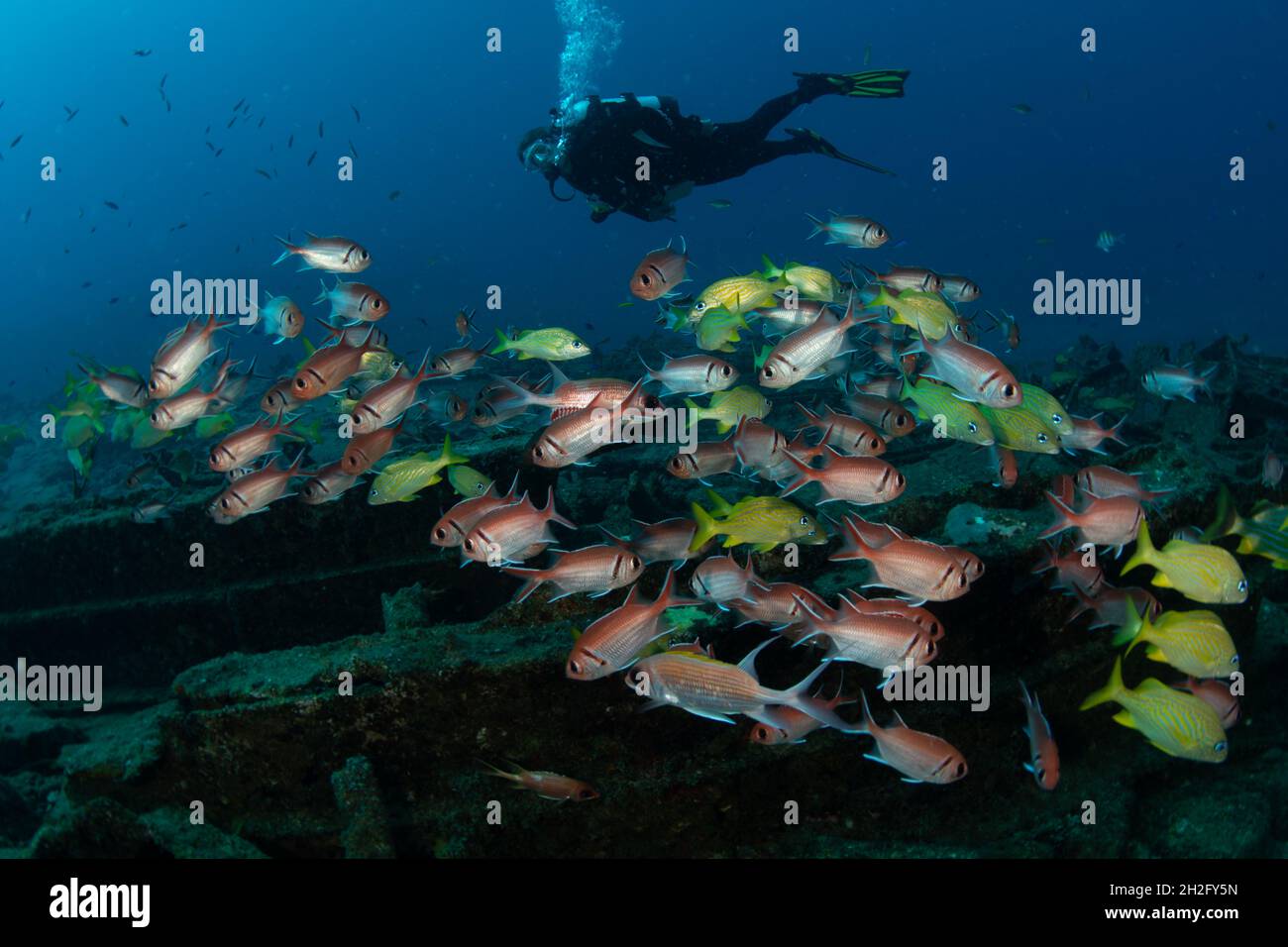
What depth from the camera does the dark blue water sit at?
413 ft

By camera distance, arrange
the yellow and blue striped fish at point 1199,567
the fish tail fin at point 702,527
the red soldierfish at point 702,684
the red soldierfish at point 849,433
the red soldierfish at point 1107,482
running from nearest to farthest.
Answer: the red soldierfish at point 702,684, the yellow and blue striped fish at point 1199,567, the fish tail fin at point 702,527, the red soldierfish at point 1107,482, the red soldierfish at point 849,433

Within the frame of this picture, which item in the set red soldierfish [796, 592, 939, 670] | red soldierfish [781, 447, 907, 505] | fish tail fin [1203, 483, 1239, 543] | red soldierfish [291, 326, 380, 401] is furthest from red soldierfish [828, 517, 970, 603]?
red soldierfish [291, 326, 380, 401]

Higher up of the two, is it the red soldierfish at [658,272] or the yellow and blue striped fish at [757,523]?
the red soldierfish at [658,272]

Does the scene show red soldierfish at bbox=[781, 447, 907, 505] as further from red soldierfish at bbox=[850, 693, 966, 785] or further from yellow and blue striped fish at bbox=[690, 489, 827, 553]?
red soldierfish at bbox=[850, 693, 966, 785]

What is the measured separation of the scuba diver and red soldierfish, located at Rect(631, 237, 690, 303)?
7.10 metres

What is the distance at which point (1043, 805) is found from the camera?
4500 mm

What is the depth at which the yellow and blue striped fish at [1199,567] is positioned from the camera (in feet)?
12.7

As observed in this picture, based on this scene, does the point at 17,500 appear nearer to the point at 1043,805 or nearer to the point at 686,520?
the point at 686,520

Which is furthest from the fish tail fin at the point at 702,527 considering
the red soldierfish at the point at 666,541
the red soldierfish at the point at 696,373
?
the red soldierfish at the point at 696,373

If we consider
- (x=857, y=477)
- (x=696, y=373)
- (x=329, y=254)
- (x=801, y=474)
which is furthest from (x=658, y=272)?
(x=329, y=254)

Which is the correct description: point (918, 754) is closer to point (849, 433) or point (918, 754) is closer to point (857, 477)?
point (857, 477)

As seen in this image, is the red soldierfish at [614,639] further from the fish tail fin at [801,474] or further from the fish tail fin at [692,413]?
the fish tail fin at [692,413]

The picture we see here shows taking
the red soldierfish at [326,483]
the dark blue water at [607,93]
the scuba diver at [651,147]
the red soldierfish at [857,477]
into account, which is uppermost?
the dark blue water at [607,93]

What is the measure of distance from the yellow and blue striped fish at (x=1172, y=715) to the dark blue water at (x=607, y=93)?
323 feet
